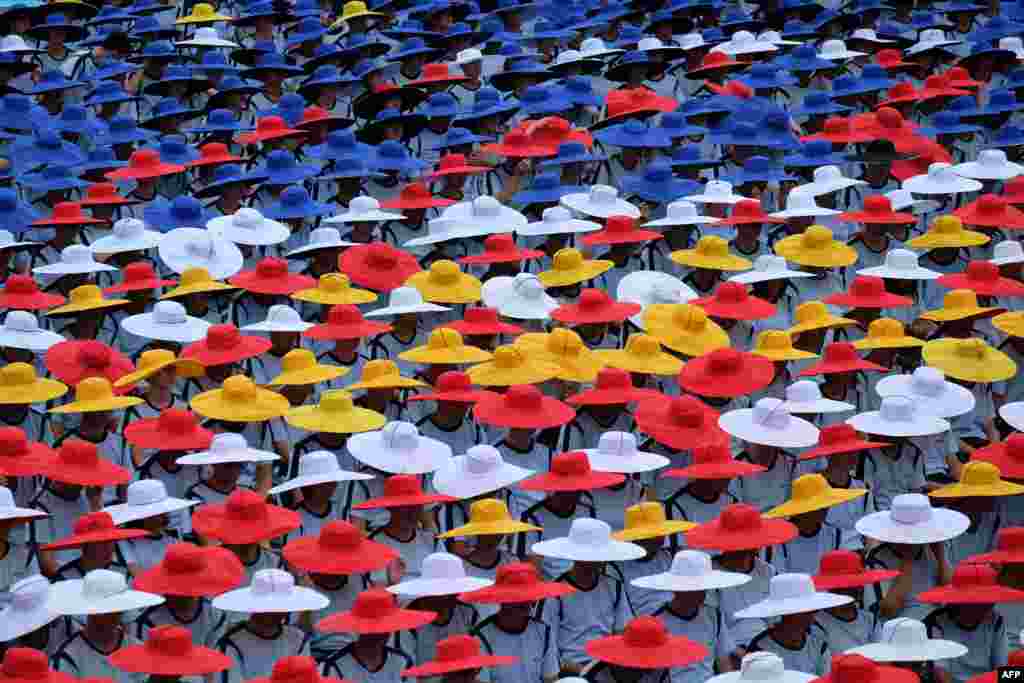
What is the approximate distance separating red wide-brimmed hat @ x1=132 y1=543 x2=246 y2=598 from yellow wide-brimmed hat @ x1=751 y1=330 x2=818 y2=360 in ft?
10.2

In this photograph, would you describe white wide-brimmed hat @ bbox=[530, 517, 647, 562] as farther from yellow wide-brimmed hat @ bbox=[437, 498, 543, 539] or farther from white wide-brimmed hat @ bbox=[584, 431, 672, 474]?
white wide-brimmed hat @ bbox=[584, 431, 672, 474]

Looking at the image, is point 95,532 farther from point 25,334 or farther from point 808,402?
point 808,402

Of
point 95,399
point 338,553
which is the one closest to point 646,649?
point 338,553

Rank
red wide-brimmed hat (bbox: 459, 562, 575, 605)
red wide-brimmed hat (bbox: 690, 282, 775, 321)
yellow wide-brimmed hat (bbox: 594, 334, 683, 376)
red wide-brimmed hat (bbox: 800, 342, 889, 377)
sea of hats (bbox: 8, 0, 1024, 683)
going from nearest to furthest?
red wide-brimmed hat (bbox: 459, 562, 575, 605) < sea of hats (bbox: 8, 0, 1024, 683) < red wide-brimmed hat (bbox: 800, 342, 889, 377) < yellow wide-brimmed hat (bbox: 594, 334, 683, 376) < red wide-brimmed hat (bbox: 690, 282, 775, 321)

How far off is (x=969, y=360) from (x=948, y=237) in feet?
5.43

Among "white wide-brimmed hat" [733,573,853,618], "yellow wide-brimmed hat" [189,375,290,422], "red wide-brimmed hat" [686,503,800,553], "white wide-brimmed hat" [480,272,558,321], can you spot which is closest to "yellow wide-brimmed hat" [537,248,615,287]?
"white wide-brimmed hat" [480,272,558,321]

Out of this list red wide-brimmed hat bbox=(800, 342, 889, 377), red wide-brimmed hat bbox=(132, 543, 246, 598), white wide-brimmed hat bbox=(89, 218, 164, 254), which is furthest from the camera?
white wide-brimmed hat bbox=(89, 218, 164, 254)

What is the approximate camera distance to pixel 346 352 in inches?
415

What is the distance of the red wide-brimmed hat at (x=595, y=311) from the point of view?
10.6 m

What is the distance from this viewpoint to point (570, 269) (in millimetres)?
11328

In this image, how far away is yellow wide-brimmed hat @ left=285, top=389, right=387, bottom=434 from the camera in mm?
9469

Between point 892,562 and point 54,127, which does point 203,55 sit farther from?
point 892,562

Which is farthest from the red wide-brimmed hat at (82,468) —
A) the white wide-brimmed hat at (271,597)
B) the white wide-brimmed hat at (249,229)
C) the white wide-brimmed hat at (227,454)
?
the white wide-brimmed hat at (249,229)

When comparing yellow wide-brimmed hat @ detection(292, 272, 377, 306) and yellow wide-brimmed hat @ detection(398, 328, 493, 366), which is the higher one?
yellow wide-brimmed hat @ detection(292, 272, 377, 306)
